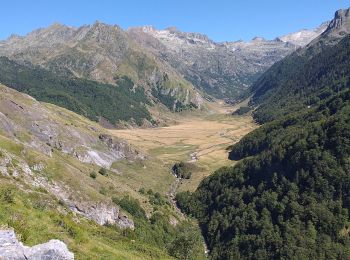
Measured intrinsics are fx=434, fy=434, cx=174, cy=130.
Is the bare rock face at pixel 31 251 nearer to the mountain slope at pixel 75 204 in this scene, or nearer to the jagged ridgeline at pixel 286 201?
the mountain slope at pixel 75 204

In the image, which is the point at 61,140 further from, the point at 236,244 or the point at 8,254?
the point at 8,254

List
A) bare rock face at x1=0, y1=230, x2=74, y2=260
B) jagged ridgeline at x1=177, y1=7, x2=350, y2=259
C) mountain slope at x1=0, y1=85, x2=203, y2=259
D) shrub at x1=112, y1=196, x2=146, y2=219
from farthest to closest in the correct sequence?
shrub at x1=112, y1=196, x2=146, y2=219 → jagged ridgeline at x1=177, y1=7, x2=350, y2=259 → mountain slope at x1=0, y1=85, x2=203, y2=259 → bare rock face at x1=0, y1=230, x2=74, y2=260

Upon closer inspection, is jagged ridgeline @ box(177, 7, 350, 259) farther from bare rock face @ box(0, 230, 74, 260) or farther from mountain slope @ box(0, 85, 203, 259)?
bare rock face @ box(0, 230, 74, 260)

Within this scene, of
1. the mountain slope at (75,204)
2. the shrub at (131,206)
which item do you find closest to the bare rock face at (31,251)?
the mountain slope at (75,204)

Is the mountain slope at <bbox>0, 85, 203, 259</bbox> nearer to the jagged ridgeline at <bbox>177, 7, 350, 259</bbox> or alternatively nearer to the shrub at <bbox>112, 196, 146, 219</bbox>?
the shrub at <bbox>112, 196, 146, 219</bbox>

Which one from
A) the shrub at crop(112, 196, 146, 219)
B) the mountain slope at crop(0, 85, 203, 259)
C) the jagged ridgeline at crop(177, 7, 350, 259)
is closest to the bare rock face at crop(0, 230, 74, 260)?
the mountain slope at crop(0, 85, 203, 259)

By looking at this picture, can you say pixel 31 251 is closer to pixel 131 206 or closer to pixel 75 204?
pixel 75 204

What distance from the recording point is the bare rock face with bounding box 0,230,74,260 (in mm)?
25859

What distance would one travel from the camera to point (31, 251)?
26250 millimetres

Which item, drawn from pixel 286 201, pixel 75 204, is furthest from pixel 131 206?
pixel 286 201

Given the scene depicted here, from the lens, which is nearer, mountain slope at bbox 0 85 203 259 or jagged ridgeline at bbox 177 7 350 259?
mountain slope at bbox 0 85 203 259

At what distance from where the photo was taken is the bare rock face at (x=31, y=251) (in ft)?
84.8

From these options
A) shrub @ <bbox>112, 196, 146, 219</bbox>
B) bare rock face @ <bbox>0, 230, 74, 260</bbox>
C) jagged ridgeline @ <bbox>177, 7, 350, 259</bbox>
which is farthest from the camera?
shrub @ <bbox>112, 196, 146, 219</bbox>

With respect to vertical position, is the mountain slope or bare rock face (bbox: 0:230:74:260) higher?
bare rock face (bbox: 0:230:74:260)
